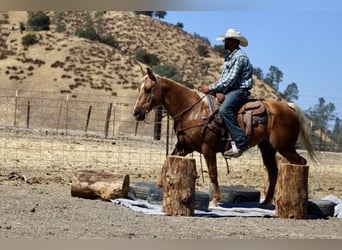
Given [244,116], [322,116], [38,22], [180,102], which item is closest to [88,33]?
[38,22]

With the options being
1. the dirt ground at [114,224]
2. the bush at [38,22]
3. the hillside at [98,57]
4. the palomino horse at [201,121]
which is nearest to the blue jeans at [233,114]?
the palomino horse at [201,121]

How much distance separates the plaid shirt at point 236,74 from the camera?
6926 mm

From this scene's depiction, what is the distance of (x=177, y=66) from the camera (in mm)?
48531

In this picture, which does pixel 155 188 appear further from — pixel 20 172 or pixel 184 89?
pixel 20 172

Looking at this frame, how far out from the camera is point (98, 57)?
145 feet

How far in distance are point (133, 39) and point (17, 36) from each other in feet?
28.4

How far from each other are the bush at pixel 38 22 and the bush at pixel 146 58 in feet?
23.5

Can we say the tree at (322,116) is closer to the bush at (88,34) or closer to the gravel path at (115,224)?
the gravel path at (115,224)

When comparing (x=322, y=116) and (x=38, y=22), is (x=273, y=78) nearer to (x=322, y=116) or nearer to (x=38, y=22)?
(x=38, y=22)

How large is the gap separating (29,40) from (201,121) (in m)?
38.8

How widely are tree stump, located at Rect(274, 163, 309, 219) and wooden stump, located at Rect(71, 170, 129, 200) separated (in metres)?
1.57

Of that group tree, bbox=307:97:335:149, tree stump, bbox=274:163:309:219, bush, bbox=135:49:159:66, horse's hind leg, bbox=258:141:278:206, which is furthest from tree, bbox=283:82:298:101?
bush, bbox=135:49:159:66

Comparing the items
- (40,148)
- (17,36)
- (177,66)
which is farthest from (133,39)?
(40,148)

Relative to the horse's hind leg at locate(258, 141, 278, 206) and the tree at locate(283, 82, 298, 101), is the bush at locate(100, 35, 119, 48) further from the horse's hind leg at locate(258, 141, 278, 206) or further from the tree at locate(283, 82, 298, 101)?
the horse's hind leg at locate(258, 141, 278, 206)
